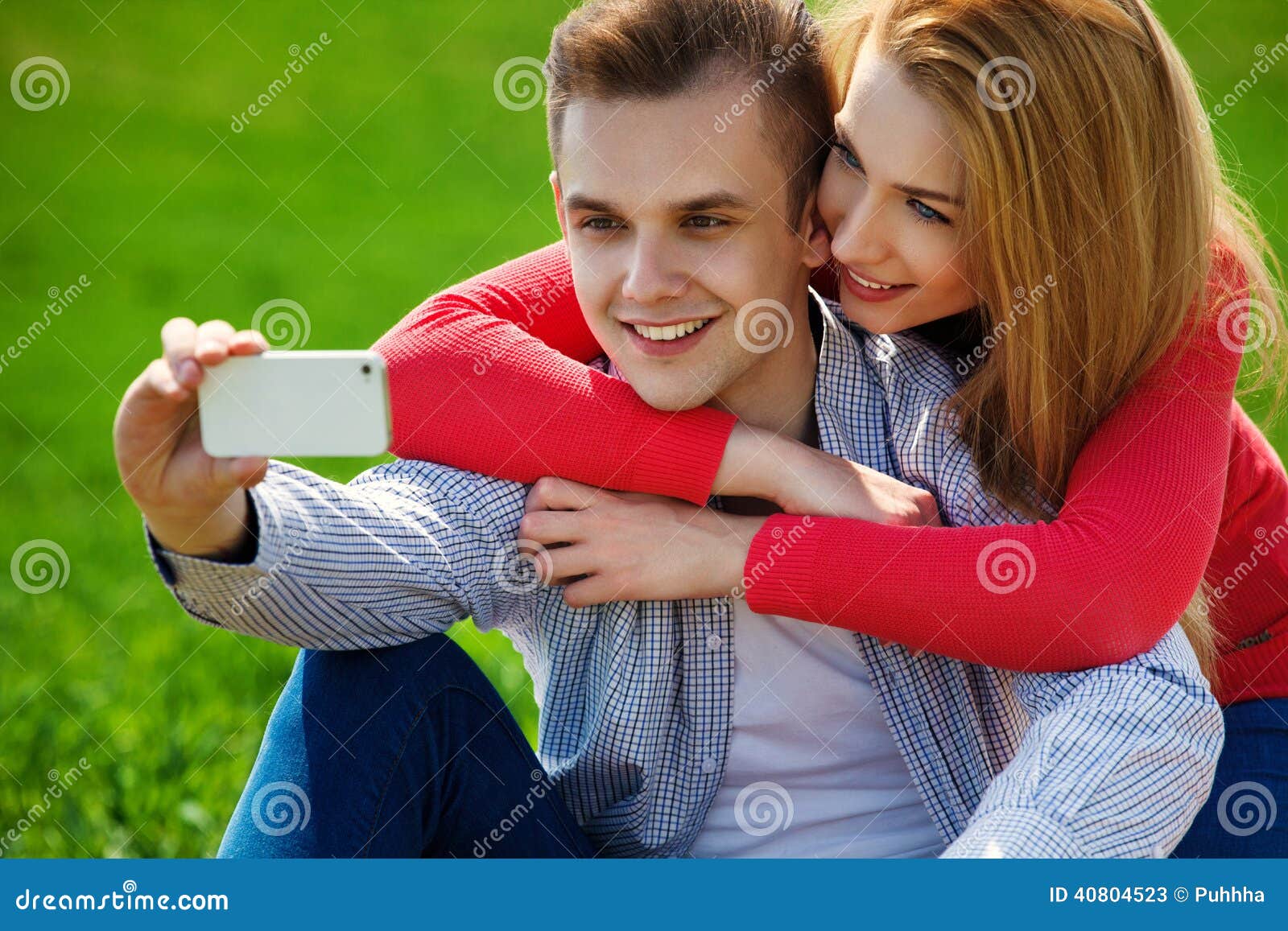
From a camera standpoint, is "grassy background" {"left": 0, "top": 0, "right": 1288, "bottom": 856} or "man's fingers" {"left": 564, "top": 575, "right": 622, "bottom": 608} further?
"grassy background" {"left": 0, "top": 0, "right": 1288, "bottom": 856}

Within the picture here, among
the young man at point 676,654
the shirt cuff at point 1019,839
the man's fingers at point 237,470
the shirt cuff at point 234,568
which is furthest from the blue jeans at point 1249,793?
the man's fingers at point 237,470

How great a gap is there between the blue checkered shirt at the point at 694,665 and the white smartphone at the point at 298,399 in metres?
0.27

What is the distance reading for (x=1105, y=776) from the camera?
A: 2.20 meters

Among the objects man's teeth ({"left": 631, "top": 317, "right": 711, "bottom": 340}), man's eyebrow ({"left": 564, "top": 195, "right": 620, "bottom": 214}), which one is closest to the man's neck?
man's teeth ({"left": 631, "top": 317, "right": 711, "bottom": 340})

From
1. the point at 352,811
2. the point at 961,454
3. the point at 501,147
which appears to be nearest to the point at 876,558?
the point at 961,454

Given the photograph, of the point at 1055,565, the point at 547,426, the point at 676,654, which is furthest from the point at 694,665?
the point at 1055,565

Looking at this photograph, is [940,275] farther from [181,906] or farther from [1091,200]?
[181,906]

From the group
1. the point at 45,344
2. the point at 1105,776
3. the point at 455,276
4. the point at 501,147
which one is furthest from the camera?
the point at 501,147

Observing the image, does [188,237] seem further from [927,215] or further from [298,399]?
[298,399]

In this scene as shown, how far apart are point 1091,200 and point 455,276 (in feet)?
19.8

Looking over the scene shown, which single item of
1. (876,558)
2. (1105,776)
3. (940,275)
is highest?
(940,275)

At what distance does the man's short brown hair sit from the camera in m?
2.52

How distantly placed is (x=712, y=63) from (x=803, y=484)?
0.75 metres

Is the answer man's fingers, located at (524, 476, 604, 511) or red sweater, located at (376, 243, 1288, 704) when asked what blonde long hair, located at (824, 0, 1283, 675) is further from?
man's fingers, located at (524, 476, 604, 511)
